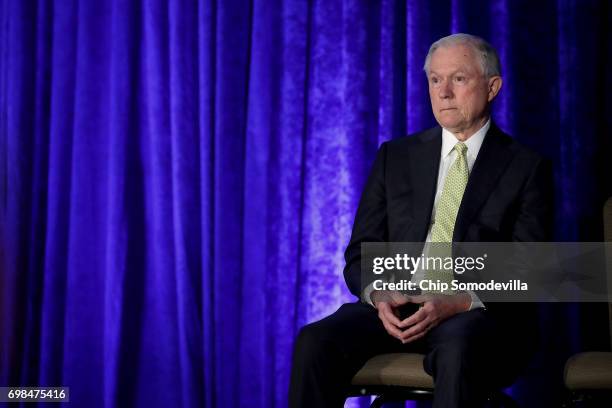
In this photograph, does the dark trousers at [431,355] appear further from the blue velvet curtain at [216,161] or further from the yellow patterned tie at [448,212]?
the blue velvet curtain at [216,161]

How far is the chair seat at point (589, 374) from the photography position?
1.93 metres

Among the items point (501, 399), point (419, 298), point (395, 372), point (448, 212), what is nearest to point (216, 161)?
point (448, 212)

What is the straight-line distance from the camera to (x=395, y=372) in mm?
2000

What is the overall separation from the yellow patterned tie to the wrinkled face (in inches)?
4.5

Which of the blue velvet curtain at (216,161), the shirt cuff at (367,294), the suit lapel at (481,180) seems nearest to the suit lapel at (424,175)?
the suit lapel at (481,180)

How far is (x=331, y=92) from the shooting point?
2967 millimetres

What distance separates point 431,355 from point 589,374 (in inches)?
15.3

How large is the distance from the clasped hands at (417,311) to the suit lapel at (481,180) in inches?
8.2

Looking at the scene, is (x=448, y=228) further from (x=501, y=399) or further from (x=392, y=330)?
(x=501, y=399)

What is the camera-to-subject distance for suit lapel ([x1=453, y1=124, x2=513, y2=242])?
224 centimetres

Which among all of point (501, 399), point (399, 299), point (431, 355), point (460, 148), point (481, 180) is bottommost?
point (501, 399)

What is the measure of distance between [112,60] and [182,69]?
30 cm

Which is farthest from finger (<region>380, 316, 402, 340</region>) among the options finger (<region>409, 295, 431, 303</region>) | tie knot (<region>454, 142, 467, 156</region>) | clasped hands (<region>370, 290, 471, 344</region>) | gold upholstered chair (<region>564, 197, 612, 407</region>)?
tie knot (<region>454, 142, 467, 156</region>)

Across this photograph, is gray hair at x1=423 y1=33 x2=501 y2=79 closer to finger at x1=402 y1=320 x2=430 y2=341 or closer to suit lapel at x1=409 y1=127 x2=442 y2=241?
suit lapel at x1=409 y1=127 x2=442 y2=241
